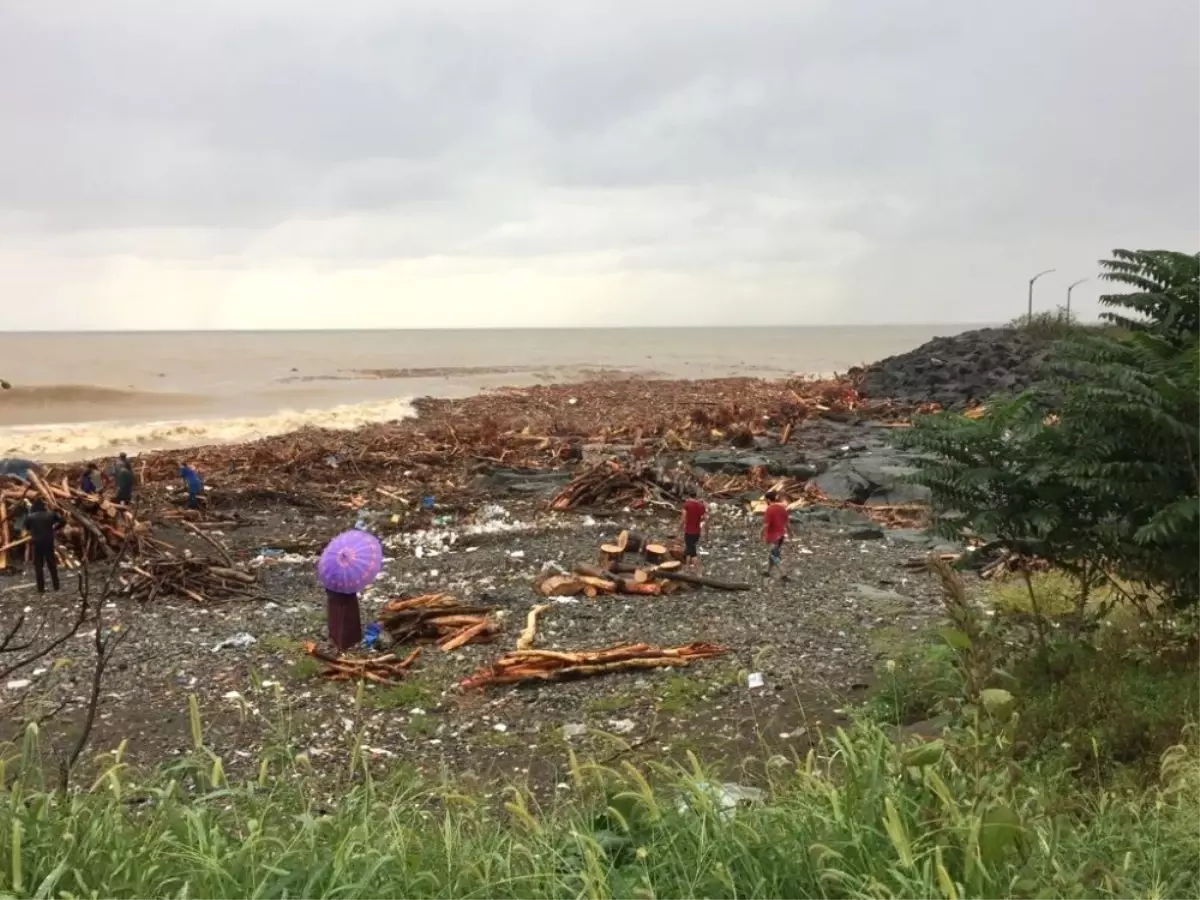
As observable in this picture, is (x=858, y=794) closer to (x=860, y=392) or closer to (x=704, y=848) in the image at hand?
(x=704, y=848)

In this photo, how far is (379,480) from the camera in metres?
15.7

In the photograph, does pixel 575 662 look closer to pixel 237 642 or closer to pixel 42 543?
pixel 237 642

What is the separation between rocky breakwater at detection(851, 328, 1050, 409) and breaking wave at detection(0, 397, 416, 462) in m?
16.1

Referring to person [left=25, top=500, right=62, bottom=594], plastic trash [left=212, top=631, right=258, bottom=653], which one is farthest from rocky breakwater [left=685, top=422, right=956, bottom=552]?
person [left=25, top=500, right=62, bottom=594]

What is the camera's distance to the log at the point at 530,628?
282 inches

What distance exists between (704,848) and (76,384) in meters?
48.2

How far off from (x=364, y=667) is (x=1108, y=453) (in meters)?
5.15

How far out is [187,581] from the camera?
923 centimetres

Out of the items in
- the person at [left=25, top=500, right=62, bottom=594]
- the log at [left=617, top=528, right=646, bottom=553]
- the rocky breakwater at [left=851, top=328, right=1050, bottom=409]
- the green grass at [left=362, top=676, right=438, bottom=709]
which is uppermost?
the rocky breakwater at [left=851, top=328, right=1050, bottom=409]

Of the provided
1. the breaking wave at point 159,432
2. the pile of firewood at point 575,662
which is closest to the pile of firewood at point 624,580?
the pile of firewood at point 575,662

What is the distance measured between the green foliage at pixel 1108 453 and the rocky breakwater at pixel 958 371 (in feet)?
63.7

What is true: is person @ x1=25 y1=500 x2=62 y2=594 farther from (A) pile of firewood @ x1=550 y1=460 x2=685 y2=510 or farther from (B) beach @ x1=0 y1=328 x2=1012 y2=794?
(A) pile of firewood @ x1=550 y1=460 x2=685 y2=510

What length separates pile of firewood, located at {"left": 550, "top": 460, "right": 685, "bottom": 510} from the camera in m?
13.4

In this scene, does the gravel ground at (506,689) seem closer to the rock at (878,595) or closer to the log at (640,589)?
the rock at (878,595)
